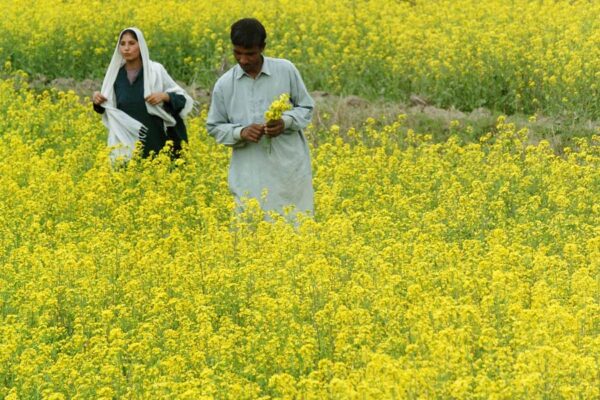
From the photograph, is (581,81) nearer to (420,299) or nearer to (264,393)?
(420,299)

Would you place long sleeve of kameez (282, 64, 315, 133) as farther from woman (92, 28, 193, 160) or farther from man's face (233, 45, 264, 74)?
woman (92, 28, 193, 160)

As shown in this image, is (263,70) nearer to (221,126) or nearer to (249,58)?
(249,58)

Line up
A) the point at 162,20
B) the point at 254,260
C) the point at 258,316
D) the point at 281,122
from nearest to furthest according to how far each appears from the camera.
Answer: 1. the point at 258,316
2. the point at 254,260
3. the point at 281,122
4. the point at 162,20

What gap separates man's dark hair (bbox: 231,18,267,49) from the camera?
882 cm

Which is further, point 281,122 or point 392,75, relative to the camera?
point 392,75

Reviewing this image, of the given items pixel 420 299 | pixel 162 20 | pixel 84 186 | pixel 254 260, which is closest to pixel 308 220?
pixel 254 260

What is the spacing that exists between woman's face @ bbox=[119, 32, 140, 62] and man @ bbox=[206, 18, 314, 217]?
1.83 m

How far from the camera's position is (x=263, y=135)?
9102mm

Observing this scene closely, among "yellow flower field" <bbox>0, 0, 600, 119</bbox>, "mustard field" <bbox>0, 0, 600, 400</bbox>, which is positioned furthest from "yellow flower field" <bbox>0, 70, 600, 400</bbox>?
"yellow flower field" <bbox>0, 0, 600, 119</bbox>

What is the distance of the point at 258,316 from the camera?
728cm

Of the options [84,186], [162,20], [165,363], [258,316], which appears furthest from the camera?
[162,20]

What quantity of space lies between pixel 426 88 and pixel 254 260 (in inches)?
267

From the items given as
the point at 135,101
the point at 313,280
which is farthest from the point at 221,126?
the point at 135,101

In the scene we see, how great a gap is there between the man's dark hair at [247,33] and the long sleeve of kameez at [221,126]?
471mm
